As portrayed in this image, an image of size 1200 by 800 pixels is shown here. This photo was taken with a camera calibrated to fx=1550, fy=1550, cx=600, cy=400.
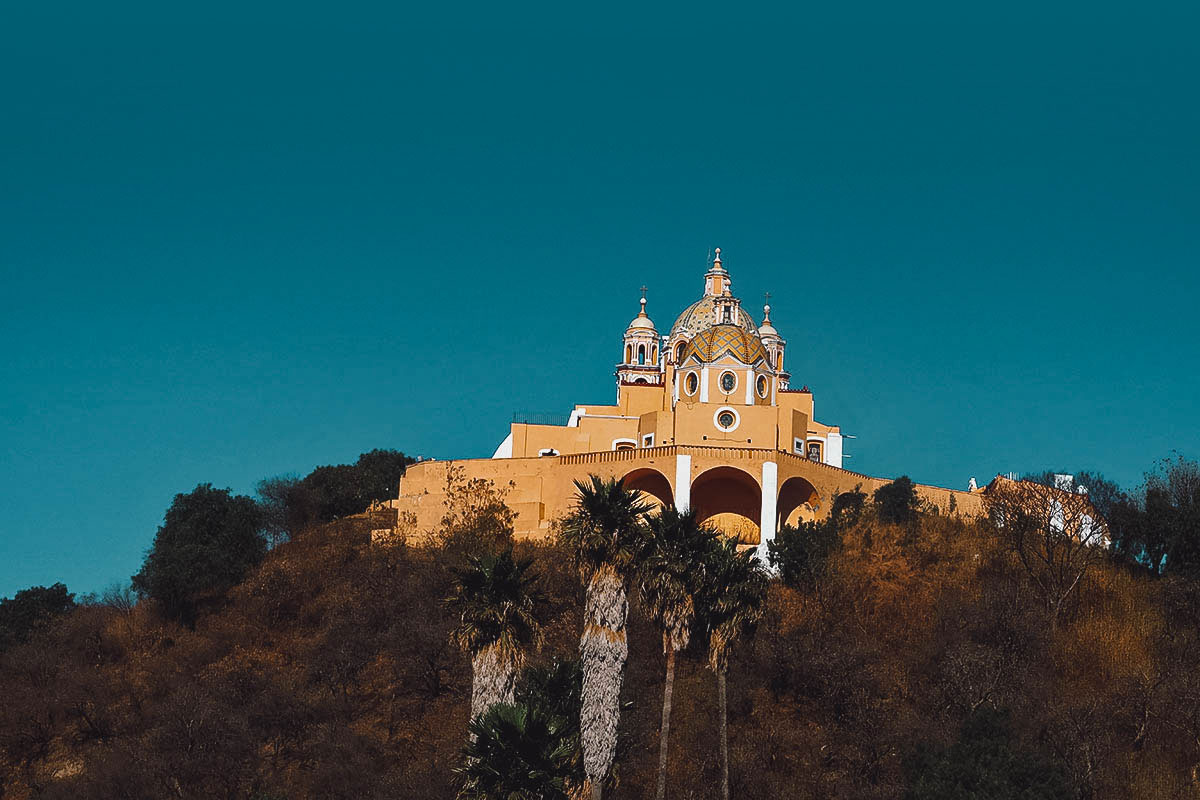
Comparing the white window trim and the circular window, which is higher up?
the white window trim

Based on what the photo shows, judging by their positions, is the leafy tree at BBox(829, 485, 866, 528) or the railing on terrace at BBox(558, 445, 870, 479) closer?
the leafy tree at BBox(829, 485, 866, 528)

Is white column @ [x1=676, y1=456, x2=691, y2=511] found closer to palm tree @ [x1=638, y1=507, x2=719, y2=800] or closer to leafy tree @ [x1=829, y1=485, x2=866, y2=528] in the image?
leafy tree @ [x1=829, y1=485, x2=866, y2=528]

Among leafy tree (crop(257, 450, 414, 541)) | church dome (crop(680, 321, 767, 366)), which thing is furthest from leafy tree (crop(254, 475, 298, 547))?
church dome (crop(680, 321, 767, 366))

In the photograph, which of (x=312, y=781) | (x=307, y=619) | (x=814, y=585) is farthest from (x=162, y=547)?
(x=814, y=585)

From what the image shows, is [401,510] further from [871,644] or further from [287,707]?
[871,644]

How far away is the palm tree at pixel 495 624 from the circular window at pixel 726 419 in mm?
25422

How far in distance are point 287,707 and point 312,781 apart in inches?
167

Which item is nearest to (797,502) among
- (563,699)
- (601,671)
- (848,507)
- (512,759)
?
(848,507)

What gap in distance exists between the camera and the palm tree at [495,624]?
99.8 feet

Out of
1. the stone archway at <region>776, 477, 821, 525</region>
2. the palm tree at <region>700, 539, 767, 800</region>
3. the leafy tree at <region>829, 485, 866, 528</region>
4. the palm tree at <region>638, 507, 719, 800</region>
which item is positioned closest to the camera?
the palm tree at <region>638, 507, 719, 800</region>

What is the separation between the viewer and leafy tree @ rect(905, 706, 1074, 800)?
104 ft

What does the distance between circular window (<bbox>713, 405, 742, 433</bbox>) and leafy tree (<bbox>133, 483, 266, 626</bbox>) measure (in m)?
17.9

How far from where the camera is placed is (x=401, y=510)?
57562 mm

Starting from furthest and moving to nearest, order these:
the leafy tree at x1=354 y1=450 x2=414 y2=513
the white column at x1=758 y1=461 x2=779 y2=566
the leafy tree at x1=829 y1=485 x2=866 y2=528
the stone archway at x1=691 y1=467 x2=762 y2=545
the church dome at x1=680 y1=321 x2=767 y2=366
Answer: the leafy tree at x1=354 y1=450 x2=414 y2=513 → the church dome at x1=680 y1=321 x2=767 y2=366 → the stone archway at x1=691 y1=467 x2=762 y2=545 → the white column at x1=758 y1=461 x2=779 y2=566 → the leafy tree at x1=829 y1=485 x2=866 y2=528
